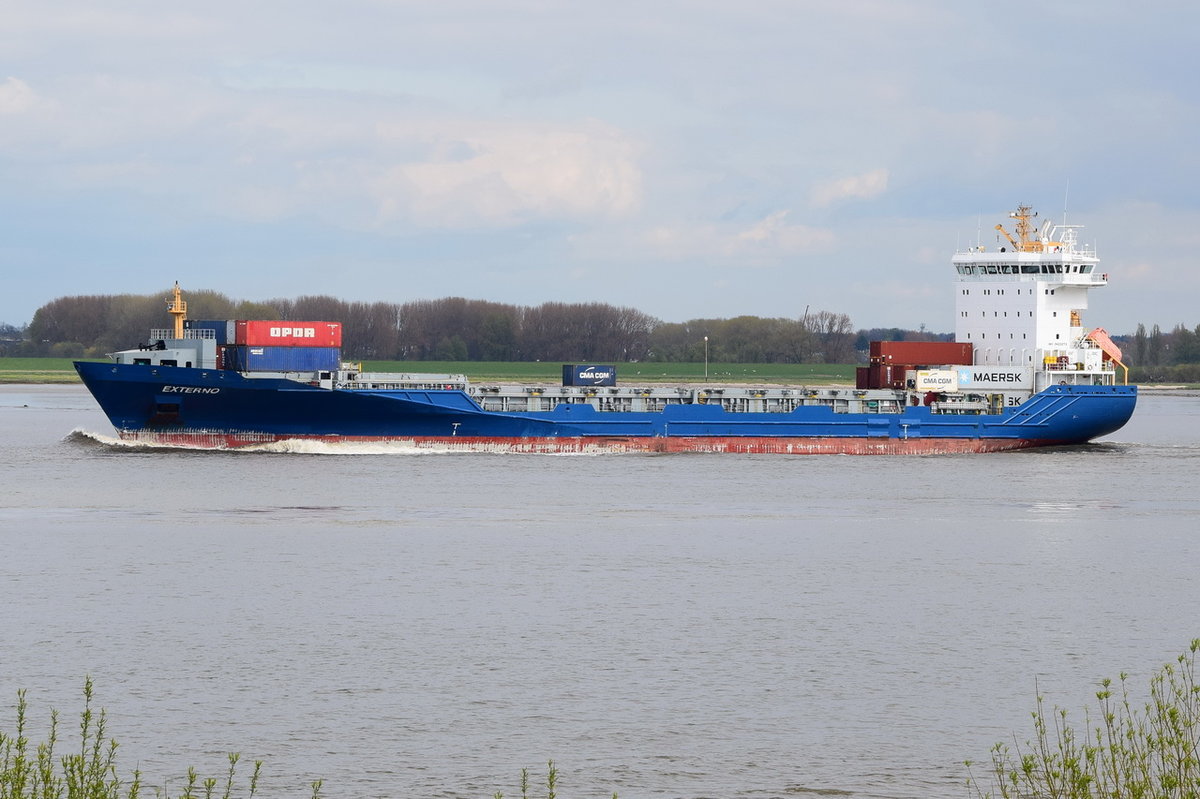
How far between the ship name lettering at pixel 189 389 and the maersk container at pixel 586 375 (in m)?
13.9

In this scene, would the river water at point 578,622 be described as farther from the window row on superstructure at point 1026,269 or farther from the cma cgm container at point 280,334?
the window row on superstructure at point 1026,269

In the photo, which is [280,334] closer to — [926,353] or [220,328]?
[220,328]

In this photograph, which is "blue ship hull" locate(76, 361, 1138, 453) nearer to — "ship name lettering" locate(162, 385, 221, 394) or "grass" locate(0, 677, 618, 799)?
"ship name lettering" locate(162, 385, 221, 394)

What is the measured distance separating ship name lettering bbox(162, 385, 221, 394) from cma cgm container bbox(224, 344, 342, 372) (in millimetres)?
1638

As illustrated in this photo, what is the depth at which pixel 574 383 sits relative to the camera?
55.7m

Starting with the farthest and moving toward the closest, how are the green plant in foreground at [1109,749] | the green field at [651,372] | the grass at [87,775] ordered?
the green field at [651,372]
the green plant in foreground at [1109,749]
the grass at [87,775]

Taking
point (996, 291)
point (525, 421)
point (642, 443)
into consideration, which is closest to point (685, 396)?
point (642, 443)

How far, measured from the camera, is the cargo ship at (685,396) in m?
50.7

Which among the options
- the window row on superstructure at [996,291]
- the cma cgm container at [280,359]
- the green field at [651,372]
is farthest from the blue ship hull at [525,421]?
the green field at [651,372]

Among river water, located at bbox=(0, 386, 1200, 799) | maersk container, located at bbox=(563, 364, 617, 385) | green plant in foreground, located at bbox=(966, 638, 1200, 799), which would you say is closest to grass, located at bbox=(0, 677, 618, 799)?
river water, located at bbox=(0, 386, 1200, 799)

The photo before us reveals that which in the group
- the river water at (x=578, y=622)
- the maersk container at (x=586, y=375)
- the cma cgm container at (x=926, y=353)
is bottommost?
the river water at (x=578, y=622)

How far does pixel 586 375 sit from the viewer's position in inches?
2194

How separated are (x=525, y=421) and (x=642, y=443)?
480 centimetres

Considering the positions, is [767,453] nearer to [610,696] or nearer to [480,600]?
[480,600]
